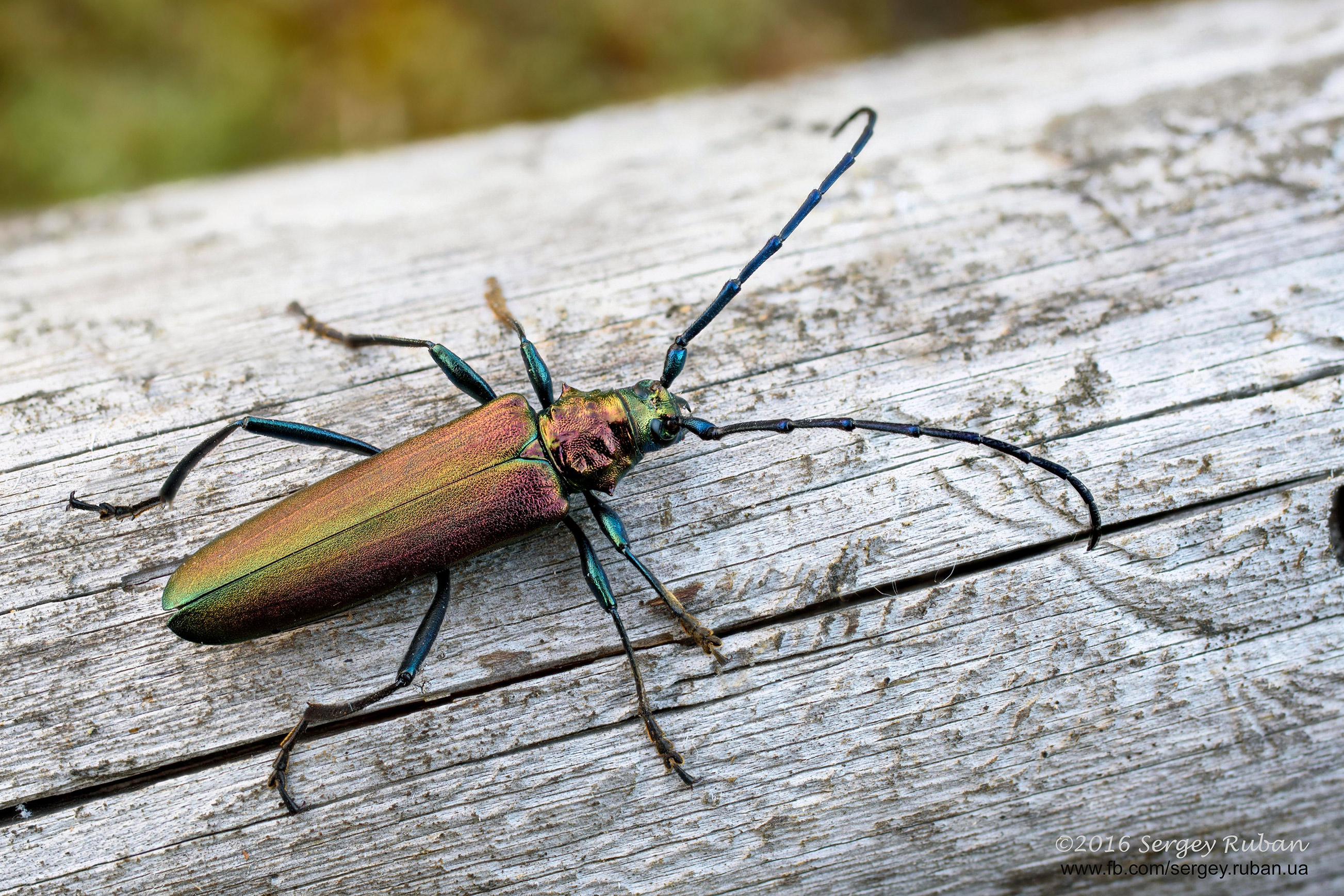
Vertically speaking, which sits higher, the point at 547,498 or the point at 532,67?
the point at 532,67

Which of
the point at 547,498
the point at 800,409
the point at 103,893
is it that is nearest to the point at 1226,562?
the point at 800,409

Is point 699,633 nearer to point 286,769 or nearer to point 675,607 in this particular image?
point 675,607

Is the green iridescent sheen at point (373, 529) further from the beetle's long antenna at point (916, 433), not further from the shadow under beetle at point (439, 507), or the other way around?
the beetle's long antenna at point (916, 433)

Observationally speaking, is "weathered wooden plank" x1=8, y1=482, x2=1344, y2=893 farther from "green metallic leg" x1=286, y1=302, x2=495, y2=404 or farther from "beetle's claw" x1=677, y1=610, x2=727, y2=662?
"green metallic leg" x1=286, y1=302, x2=495, y2=404

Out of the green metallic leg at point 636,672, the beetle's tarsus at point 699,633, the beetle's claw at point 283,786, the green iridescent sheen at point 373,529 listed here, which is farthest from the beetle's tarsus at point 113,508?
the beetle's tarsus at point 699,633

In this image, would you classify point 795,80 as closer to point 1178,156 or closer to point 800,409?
point 1178,156

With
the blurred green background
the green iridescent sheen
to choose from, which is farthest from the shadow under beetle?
the blurred green background
